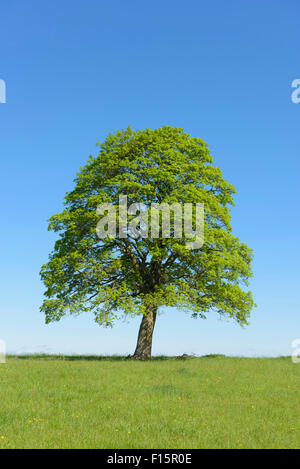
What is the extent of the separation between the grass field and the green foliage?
6.13m

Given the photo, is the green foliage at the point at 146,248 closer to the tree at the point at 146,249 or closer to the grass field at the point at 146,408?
the tree at the point at 146,249

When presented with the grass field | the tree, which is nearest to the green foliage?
the tree

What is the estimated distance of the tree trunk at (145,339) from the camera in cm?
3047

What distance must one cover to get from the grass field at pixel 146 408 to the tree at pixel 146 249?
6.10 metres

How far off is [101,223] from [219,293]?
9220 millimetres

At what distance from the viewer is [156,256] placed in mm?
28719

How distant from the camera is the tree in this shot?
28.8 metres

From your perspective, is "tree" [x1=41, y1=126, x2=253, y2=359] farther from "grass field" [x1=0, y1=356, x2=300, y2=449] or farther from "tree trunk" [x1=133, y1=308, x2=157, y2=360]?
"grass field" [x1=0, y1=356, x2=300, y2=449]

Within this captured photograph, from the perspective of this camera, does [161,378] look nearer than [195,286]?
Yes

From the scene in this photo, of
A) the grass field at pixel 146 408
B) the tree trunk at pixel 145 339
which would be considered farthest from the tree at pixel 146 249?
the grass field at pixel 146 408

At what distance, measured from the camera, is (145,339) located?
30.7 meters
